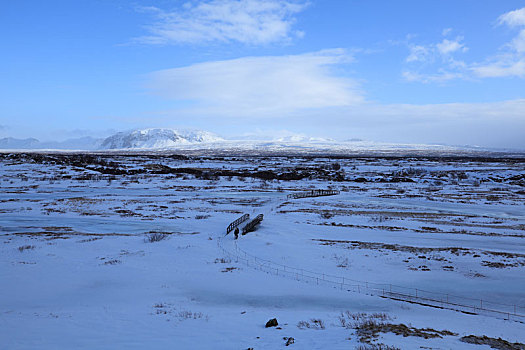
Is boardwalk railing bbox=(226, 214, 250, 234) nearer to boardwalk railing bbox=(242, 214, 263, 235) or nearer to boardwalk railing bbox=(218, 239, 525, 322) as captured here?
boardwalk railing bbox=(242, 214, 263, 235)

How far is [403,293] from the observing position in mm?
14508

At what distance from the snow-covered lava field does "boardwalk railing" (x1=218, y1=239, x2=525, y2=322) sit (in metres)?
0.08

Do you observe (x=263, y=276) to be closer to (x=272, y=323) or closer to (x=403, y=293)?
(x=272, y=323)

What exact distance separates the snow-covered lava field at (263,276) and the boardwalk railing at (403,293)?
8 cm

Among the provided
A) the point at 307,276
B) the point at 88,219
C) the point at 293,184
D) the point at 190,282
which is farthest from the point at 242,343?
the point at 293,184

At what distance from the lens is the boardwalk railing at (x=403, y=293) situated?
12.7 meters

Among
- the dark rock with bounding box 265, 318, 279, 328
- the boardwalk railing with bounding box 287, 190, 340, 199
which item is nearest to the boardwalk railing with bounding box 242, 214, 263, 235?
the dark rock with bounding box 265, 318, 279, 328

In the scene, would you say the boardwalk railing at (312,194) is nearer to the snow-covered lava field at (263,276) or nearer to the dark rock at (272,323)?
the snow-covered lava field at (263,276)

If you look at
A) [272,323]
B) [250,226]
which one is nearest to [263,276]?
[272,323]

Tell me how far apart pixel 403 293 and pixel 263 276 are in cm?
582

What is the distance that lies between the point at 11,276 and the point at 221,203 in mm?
25642

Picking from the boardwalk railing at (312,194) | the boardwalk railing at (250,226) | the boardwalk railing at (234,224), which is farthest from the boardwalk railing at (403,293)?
the boardwalk railing at (312,194)

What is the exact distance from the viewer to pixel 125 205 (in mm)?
37781

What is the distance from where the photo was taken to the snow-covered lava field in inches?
396
